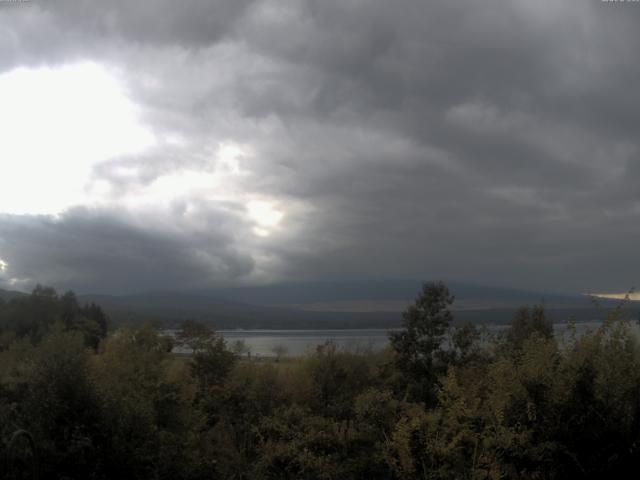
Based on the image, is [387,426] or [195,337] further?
[195,337]

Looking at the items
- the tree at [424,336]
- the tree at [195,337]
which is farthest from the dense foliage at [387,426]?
the tree at [195,337]

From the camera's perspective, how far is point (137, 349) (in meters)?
18.3

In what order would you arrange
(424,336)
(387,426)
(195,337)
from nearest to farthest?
(387,426)
(424,336)
(195,337)

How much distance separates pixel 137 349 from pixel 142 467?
7.56m

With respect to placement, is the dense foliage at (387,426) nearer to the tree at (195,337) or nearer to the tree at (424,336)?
the tree at (424,336)

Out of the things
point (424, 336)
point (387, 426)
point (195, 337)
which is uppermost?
point (424, 336)

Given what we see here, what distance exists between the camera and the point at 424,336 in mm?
22156

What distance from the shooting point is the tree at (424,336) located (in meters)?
21.8

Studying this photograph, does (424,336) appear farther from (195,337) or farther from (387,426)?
(195,337)

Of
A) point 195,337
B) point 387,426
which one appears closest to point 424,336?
point 387,426

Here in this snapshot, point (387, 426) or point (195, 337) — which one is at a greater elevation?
point (195, 337)

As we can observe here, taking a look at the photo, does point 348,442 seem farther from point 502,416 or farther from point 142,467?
point 142,467

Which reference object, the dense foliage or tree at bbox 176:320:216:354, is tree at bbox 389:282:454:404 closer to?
the dense foliage

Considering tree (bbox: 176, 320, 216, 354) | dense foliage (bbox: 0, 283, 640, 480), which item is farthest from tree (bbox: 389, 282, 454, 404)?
tree (bbox: 176, 320, 216, 354)
